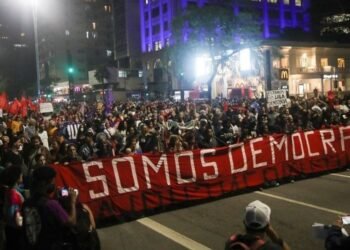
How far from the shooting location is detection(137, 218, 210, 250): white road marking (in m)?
6.88

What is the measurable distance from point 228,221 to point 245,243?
4.96 metres

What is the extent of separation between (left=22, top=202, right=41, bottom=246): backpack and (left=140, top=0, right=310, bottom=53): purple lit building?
74.2 meters

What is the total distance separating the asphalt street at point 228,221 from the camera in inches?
277

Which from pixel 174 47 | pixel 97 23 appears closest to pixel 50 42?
pixel 97 23

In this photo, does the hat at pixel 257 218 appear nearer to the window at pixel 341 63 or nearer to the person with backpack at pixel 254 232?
the person with backpack at pixel 254 232

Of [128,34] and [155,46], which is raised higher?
[128,34]

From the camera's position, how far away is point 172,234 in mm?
7523

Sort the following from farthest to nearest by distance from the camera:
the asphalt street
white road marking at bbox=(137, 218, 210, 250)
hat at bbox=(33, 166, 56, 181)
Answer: the asphalt street → white road marking at bbox=(137, 218, 210, 250) → hat at bbox=(33, 166, 56, 181)

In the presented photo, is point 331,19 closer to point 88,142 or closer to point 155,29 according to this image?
point 155,29

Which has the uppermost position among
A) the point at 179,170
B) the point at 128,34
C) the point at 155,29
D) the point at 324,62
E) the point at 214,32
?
the point at 128,34

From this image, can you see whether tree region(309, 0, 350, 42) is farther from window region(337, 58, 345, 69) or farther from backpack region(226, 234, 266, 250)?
backpack region(226, 234, 266, 250)

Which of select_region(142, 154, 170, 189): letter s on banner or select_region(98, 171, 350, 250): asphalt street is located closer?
select_region(98, 171, 350, 250): asphalt street

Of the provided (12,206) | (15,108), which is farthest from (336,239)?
(15,108)

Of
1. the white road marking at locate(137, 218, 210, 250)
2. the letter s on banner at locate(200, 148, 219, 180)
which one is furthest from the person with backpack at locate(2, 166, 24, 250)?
the letter s on banner at locate(200, 148, 219, 180)
